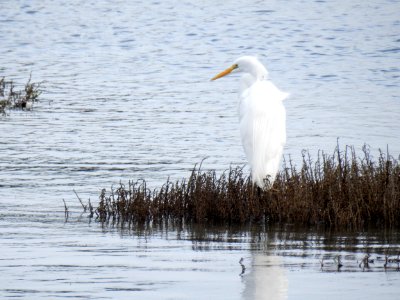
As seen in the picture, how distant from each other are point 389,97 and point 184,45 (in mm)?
11833

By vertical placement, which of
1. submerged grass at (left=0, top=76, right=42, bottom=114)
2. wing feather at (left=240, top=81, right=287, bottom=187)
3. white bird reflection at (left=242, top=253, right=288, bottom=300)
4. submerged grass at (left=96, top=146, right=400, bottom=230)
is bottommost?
white bird reflection at (left=242, top=253, right=288, bottom=300)

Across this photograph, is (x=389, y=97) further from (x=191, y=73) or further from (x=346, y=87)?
(x=191, y=73)

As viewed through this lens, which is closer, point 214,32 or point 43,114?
point 43,114

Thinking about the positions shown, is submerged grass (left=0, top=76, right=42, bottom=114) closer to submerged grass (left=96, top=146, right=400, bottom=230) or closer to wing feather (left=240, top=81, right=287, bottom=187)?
wing feather (left=240, top=81, right=287, bottom=187)

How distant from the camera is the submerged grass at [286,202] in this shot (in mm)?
8992

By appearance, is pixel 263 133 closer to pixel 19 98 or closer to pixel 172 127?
pixel 172 127

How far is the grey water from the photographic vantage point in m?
6.64

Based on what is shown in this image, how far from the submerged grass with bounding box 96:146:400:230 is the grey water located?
0.29m

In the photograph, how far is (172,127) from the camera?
1745 cm

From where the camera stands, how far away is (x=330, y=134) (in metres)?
16.4

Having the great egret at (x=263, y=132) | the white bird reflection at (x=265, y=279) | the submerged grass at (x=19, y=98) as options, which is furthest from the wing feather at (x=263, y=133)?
the submerged grass at (x=19, y=98)

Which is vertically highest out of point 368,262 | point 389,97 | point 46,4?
point 46,4

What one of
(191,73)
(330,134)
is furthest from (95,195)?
(191,73)

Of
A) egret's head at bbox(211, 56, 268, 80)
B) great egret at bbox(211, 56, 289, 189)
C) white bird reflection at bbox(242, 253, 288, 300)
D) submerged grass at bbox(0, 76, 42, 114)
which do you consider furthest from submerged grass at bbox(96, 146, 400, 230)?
submerged grass at bbox(0, 76, 42, 114)
